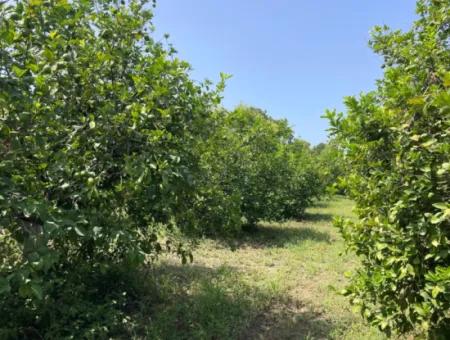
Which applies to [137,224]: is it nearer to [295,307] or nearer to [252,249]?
[295,307]

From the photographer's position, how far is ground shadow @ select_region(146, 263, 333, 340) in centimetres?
375

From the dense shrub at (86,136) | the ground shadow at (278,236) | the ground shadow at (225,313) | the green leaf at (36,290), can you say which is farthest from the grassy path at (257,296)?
the green leaf at (36,290)

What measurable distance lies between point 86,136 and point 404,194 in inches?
→ 92.8

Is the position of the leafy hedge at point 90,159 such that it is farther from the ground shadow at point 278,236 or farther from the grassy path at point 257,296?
the ground shadow at point 278,236

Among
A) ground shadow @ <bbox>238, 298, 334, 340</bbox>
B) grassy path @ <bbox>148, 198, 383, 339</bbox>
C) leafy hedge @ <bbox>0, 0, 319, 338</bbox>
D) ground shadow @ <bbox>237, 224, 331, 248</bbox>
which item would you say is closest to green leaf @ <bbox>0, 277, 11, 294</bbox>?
leafy hedge @ <bbox>0, 0, 319, 338</bbox>

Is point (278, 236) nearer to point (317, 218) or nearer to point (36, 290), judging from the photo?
point (317, 218)

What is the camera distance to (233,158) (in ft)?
27.5

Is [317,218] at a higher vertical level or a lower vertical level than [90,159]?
lower

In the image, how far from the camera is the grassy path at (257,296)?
3.81m

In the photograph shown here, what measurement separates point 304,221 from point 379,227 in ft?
30.0

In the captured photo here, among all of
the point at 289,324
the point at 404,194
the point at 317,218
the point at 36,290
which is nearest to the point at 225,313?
the point at 289,324

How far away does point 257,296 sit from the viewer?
4.66m

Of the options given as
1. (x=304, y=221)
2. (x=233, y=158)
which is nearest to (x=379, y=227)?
(x=233, y=158)

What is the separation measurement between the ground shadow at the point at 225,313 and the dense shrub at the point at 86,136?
93 cm
